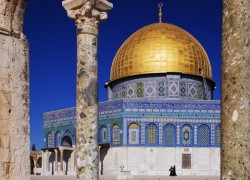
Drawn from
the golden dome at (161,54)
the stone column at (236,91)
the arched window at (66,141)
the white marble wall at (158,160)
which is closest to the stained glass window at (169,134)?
the white marble wall at (158,160)

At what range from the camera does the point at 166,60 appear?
30969mm

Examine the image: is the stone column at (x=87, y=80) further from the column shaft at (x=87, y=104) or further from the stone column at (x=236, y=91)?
the stone column at (x=236, y=91)

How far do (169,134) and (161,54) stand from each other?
537cm

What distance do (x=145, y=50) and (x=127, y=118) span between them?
5.29 m

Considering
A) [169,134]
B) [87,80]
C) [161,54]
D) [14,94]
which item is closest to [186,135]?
[169,134]

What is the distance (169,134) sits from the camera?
28859 millimetres

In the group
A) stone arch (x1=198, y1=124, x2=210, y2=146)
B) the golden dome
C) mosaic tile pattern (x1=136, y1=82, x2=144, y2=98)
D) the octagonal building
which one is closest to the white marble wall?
the octagonal building

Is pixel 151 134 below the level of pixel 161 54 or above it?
below

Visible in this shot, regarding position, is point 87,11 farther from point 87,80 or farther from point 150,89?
point 150,89

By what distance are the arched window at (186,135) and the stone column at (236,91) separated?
24.3m

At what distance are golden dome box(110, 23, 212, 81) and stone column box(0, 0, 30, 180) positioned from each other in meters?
25.0

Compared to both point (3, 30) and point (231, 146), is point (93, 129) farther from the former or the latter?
point (231, 146)

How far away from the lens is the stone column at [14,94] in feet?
18.5

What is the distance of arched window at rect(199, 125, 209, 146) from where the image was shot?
1142 inches
